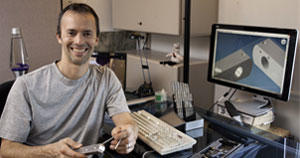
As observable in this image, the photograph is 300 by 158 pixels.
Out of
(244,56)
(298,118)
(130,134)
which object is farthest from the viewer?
(298,118)

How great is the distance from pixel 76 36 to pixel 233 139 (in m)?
0.77

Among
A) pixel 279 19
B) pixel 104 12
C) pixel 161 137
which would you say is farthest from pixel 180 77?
pixel 104 12

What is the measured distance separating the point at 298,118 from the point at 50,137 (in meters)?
1.33

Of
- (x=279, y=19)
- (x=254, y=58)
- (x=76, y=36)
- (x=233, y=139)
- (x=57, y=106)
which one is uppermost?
(x=279, y=19)

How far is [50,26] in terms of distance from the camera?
85.0 inches

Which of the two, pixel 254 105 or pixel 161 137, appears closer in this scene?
pixel 161 137

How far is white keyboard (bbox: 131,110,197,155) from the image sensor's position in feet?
3.54

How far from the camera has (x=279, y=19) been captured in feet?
5.39

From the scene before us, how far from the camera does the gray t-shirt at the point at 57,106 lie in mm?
1031

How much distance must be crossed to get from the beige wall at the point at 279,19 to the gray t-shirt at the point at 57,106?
101cm

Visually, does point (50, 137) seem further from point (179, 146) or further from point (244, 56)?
point (244, 56)

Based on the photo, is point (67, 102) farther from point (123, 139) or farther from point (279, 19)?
point (279, 19)

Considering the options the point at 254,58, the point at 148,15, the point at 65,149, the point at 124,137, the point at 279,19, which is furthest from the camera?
the point at 148,15

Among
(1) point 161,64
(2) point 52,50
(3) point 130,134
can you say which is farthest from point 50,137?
(2) point 52,50
